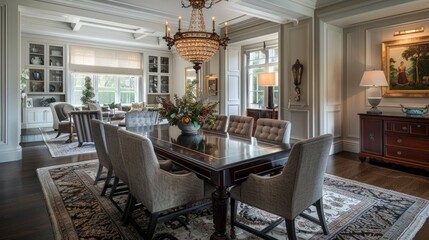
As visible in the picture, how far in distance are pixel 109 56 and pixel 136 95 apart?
68.6 inches

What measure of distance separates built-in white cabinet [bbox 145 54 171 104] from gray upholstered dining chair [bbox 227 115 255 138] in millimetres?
7476

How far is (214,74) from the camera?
761 centimetres

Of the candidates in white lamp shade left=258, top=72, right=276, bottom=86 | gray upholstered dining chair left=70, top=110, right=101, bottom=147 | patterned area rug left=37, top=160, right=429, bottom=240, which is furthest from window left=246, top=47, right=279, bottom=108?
patterned area rug left=37, top=160, right=429, bottom=240

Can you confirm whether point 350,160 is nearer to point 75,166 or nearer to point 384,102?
point 384,102

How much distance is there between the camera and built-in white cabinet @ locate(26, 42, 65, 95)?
28.0ft

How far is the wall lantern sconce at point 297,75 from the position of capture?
17.5ft

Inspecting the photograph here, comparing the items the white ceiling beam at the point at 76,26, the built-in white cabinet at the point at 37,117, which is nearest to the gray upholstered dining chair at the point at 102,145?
the white ceiling beam at the point at 76,26

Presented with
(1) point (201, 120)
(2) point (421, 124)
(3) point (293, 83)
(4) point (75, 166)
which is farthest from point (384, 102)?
(4) point (75, 166)

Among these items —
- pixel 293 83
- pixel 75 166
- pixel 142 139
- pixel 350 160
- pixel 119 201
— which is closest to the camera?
pixel 142 139

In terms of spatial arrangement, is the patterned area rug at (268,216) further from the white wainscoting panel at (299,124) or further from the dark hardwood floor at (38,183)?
the white wainscoting panel at (299,124)

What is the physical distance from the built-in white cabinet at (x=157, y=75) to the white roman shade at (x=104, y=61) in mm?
385

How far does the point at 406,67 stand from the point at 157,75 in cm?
836

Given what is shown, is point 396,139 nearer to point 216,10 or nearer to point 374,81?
point 374,81

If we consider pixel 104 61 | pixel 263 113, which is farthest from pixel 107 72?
pixel 263 113
